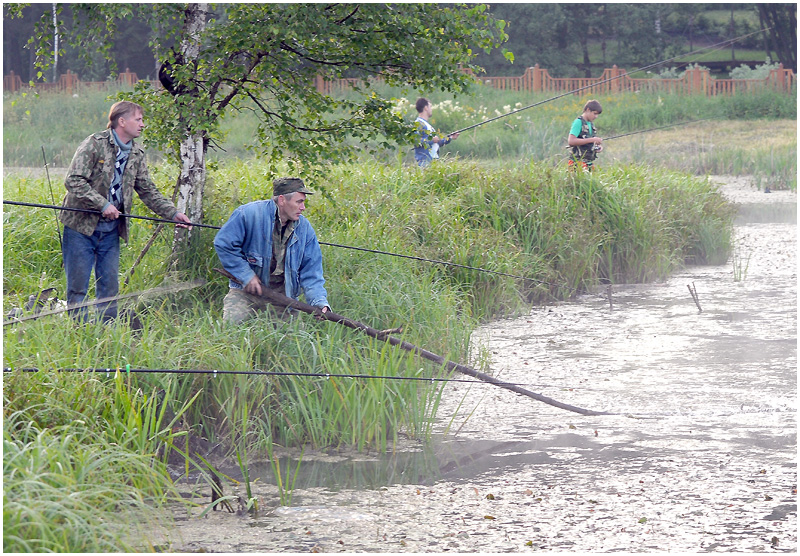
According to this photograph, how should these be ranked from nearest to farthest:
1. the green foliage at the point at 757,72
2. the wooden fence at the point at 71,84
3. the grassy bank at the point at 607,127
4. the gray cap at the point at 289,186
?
the gray cap at the point at 289,186
the grassy bank at the point at 607,127
the wooden fence at the point at 71,84
the green foliage at the point at 757,72

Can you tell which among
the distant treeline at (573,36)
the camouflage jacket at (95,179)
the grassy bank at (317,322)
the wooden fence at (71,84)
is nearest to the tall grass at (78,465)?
the grassy bank at (317,322)

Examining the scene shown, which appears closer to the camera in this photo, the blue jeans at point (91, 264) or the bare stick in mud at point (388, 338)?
the bare stick in mud at point (388, 338)

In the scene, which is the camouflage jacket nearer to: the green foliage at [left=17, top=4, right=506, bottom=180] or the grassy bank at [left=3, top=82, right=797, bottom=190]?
the green foliage at [left=17, top=4, right=506, bottom=180]

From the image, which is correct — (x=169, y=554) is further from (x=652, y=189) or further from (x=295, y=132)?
(x=652, y=189)

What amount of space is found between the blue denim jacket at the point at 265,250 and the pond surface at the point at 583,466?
1.06 m

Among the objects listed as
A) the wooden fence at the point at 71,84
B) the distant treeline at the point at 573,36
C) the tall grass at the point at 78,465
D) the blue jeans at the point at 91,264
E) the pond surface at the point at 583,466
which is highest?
the distant treeline at the point at 573,36

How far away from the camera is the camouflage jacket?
207 inches

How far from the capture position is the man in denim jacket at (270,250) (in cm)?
526

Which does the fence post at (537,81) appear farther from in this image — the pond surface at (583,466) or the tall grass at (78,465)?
the tall grass at (78,465)

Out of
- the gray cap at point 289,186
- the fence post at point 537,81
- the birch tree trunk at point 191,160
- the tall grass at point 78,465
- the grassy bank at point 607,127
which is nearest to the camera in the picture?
the tall grass at point 78,465

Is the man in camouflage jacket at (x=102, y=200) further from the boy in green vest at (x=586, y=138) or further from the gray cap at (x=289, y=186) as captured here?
the boy in green vest at (x=586, y=138)

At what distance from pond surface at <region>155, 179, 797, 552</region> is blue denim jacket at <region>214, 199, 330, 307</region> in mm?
1060

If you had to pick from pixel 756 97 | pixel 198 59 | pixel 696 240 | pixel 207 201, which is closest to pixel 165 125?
pixel 198 59

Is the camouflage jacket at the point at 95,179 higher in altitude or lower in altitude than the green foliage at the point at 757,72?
lower
